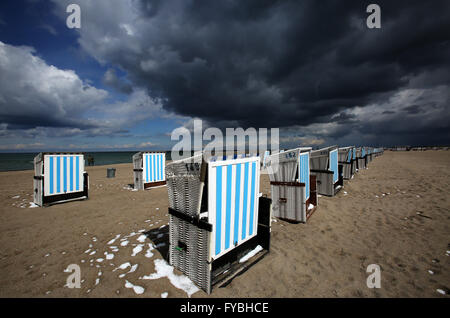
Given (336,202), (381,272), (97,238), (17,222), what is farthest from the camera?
(336,202)

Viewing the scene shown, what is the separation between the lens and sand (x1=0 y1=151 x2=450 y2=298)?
321 cm

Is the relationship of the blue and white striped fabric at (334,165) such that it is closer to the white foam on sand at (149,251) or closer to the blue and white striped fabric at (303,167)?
the blue and white striped fabric at (303,167)

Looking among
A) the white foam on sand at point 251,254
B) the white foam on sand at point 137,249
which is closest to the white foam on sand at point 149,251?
the white foam on sand at point 137,249

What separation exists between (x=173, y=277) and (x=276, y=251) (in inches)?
93.0

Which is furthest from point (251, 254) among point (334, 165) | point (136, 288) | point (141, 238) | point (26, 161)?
point (26, 161)

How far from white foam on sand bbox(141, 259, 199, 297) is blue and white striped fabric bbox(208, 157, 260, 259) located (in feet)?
2.27

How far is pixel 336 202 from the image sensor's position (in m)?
8.22

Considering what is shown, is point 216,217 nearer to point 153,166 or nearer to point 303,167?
point 303,167

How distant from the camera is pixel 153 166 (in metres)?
12.4

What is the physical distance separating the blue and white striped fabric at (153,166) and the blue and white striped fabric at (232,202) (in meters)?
9.57
